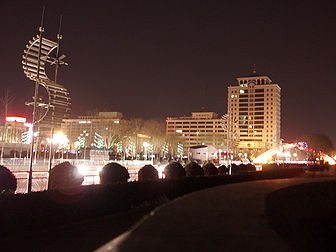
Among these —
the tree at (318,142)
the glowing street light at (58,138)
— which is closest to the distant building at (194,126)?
the tree at (318,142)

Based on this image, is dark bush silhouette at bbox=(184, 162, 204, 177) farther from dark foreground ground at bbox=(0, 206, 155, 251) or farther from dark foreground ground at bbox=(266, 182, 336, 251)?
dark foreground ground at bbox=(0, 206, 155, 251)

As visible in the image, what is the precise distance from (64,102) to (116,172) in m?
4.68

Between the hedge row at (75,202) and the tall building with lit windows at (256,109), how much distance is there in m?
153

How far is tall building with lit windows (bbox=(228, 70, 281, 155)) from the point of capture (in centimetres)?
16450

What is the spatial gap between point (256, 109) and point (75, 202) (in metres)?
165

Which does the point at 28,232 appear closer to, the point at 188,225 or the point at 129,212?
the point at 129,212

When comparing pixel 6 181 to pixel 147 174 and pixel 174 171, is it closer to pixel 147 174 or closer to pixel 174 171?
pixel 147 174

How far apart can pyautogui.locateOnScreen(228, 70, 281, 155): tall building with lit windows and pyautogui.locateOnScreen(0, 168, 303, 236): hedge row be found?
502 feet

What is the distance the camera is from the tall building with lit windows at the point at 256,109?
540ft

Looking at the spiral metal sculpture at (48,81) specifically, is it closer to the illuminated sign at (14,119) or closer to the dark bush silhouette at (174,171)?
the dark bush silhouette at (174,171)

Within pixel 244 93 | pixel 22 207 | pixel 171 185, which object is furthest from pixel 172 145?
pixel 22 207

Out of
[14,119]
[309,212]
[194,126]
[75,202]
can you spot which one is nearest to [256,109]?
[194,126]

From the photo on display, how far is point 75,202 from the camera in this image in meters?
10.6

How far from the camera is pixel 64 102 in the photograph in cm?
1600
